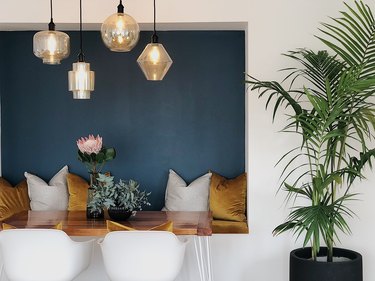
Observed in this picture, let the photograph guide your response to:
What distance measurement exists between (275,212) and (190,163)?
1.05 m

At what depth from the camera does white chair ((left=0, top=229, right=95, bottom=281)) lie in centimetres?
360

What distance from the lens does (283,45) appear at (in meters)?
4.61

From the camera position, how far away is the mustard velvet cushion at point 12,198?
5.13 meters

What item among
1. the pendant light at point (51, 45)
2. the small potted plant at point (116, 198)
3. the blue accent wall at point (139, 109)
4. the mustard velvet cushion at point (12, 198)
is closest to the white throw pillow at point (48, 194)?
the mustard velvet cushion at point (12, 198)

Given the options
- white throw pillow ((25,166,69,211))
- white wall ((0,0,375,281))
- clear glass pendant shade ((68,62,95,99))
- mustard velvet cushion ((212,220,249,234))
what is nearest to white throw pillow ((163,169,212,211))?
mustard velvet cushion ((212,220,249,234))

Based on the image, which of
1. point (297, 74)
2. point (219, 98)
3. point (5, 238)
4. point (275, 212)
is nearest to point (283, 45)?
point (297, 74)

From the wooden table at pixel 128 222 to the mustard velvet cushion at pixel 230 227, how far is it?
1.14 feet

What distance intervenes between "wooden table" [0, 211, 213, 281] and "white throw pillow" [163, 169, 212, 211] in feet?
2.39

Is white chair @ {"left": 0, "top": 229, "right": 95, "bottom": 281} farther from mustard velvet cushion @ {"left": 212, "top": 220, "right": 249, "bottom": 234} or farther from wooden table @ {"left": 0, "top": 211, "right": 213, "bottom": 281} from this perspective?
mustard velvet cushion @ {"left": 212, "top": 220, "right": 249, "bottom": 234}

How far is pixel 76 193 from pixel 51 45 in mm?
1909

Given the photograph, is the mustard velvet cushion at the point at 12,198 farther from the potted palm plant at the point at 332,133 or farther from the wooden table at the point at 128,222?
the potted palm plant at the point at 332,133

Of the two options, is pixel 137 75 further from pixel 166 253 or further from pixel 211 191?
pixel 166 253

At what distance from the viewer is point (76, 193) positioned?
5195 millimetres

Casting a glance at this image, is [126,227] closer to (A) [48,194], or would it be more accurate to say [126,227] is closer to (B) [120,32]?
(B) [120,32]
